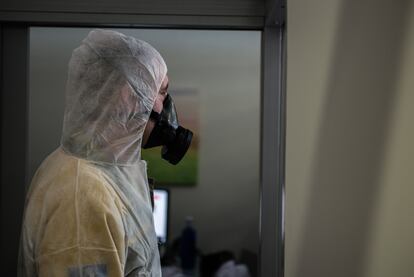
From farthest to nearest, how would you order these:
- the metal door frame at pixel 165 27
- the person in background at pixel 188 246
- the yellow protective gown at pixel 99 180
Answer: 1. the person in background at pixel 188 246
2. the metal door frame at pixel 165 27
3. the yellow protective gown at pixel 99 180

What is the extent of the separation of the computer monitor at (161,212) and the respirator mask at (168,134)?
1.09 m

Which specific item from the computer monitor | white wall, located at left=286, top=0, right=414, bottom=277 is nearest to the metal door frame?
white wall, located at left=286, top=0, right=414, bottom=277

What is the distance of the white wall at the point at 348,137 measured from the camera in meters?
1.09

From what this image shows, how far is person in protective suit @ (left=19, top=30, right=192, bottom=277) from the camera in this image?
35.0 inches

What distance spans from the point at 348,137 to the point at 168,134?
446 millimetres

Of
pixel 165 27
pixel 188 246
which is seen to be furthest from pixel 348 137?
pixel 188 246

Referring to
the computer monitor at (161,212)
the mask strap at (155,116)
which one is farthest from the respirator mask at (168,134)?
the computer monitor at (161,212)

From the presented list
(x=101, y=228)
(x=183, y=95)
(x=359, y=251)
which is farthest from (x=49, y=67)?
(x=359, y=251)

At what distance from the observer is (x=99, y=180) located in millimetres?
956

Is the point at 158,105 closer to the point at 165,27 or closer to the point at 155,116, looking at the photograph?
the point at 155,116

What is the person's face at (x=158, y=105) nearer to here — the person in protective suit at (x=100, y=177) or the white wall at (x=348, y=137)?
the person in protective suit at (x=100, y=177)

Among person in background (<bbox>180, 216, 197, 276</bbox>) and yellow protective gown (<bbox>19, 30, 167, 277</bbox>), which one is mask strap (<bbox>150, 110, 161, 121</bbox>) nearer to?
yellow protective gown (<bbox>19, 30, 167, 277</bbox>)

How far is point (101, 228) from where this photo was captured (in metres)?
0.90

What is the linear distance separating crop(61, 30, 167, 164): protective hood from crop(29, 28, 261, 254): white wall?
1412 mm
